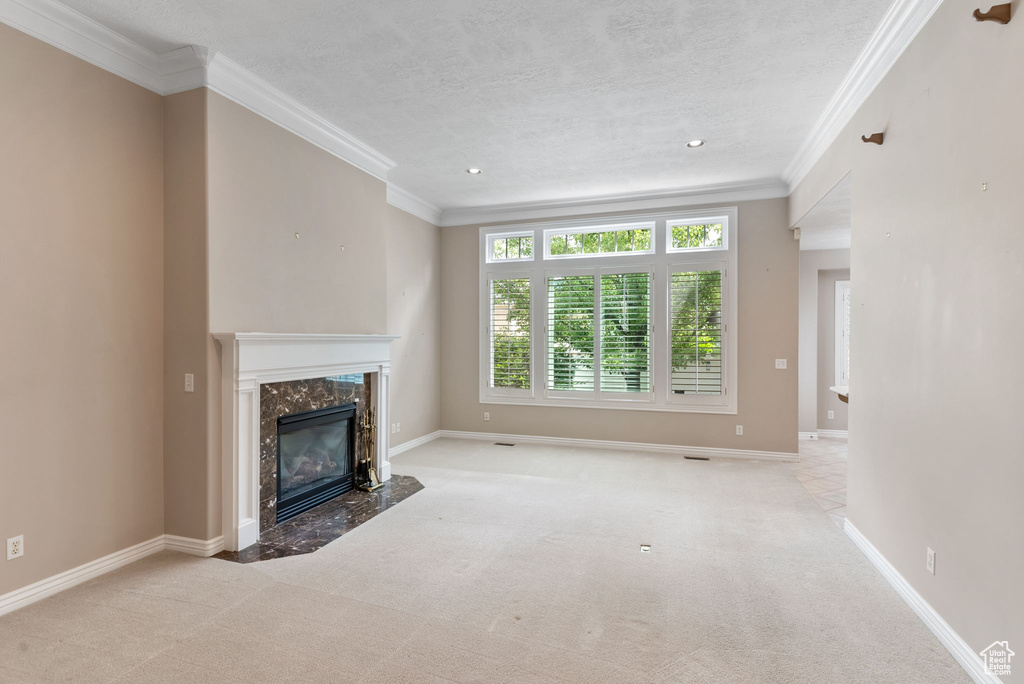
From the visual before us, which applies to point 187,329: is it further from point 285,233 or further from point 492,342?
point 492,342

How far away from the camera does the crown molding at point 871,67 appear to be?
96.7 inches

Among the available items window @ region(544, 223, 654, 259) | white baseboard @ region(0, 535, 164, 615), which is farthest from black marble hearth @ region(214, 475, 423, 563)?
window @ region(544, 223, 654, 259)

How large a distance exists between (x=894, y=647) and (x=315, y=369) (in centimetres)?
367

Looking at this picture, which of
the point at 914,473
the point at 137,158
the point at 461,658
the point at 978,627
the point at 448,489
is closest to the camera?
the point at 978,627

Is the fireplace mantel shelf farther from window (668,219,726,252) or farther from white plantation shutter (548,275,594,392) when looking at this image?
window (668,219,726,252)

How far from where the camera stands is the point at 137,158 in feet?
9.75

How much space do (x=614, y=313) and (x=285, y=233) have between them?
3.78 meters

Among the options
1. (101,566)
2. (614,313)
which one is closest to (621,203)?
(614,313)

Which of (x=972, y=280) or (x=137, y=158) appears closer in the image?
(x=972, y=280)

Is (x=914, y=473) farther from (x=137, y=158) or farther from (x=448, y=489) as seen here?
(x=137, y=158)

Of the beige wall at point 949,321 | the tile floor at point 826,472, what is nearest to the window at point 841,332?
the tile floor at point 826,472

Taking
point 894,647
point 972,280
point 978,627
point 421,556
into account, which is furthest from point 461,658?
point 972,280

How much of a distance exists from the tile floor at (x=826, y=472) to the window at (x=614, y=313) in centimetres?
100

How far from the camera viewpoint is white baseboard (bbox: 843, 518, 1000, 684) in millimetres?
1920
